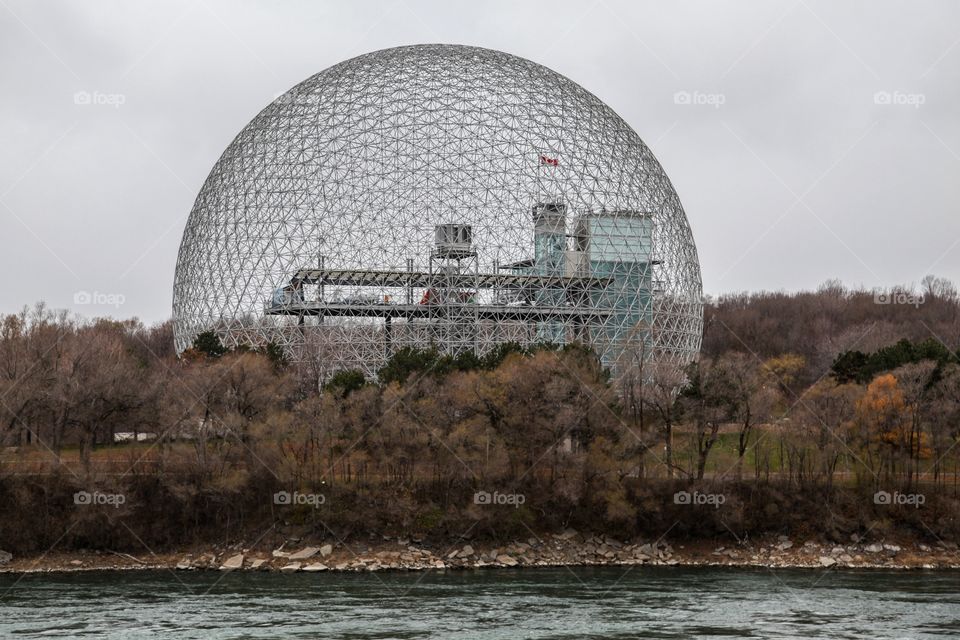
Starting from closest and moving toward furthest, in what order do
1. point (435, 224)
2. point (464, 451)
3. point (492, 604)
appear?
point (492, 604), point (464, 451), point (435, 224)

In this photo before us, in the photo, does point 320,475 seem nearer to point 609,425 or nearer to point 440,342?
point 609,425

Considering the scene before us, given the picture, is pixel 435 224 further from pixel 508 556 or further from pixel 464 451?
pixel 508 556

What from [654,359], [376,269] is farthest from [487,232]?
[654,359]

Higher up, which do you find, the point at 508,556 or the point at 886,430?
the point at 886,430

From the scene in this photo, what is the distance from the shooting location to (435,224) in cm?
6128

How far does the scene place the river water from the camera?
2880 centimetres

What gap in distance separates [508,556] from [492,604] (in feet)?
30.9

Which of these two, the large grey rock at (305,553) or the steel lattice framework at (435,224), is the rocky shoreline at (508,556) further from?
the steel lattice framework at (435,224)

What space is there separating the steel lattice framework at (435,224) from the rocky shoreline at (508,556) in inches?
678

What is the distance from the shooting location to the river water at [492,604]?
2880cm

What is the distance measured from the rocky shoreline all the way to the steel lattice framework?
17.2 m

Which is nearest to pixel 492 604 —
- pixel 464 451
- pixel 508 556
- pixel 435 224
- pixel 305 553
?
pixel 508 556

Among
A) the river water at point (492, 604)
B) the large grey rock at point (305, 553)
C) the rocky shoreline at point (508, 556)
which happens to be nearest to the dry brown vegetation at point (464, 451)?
the rocky shoreline at point (508, 556)

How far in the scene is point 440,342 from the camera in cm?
6144
